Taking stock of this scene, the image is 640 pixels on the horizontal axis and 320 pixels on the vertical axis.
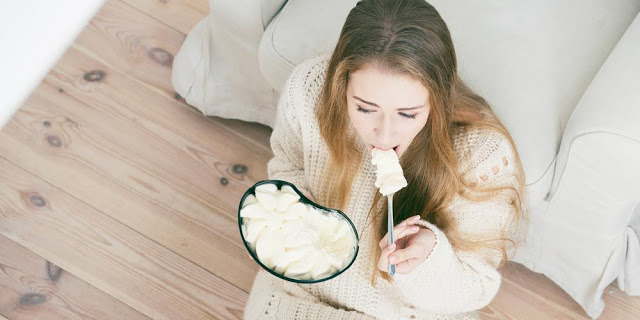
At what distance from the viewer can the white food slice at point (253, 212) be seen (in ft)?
3.34

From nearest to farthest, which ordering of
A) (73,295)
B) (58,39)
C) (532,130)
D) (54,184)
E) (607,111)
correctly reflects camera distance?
(58,39) < (607,111) < (532,130) < (73,295) < (54,184)

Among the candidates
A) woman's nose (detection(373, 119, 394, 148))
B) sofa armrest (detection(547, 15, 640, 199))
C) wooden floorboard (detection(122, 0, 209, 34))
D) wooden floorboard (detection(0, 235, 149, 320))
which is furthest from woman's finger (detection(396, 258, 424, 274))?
wooden floorboard (detection(122, 0, 209, 34))

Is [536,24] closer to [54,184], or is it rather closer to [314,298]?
[314,298]

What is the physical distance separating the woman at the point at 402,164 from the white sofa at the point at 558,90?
0.39 feet

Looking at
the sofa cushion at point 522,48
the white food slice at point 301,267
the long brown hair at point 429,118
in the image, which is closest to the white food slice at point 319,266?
the white food slice at point 301,267

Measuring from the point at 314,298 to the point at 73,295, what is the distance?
0.67 m

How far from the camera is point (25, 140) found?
1.77 meters

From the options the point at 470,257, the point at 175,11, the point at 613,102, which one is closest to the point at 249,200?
the point at 470,257

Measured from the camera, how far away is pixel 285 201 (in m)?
1.05

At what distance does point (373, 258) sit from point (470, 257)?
185mm

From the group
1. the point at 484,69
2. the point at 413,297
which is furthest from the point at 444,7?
the point at 413,297

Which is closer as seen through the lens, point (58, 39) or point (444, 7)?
point (58, 39)

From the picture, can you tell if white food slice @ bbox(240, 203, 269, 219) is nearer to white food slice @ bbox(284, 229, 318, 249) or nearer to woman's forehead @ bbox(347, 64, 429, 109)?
white food slice @ bbox(284, 229, 318, 249)

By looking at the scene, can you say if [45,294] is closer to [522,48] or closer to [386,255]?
[386,255]
